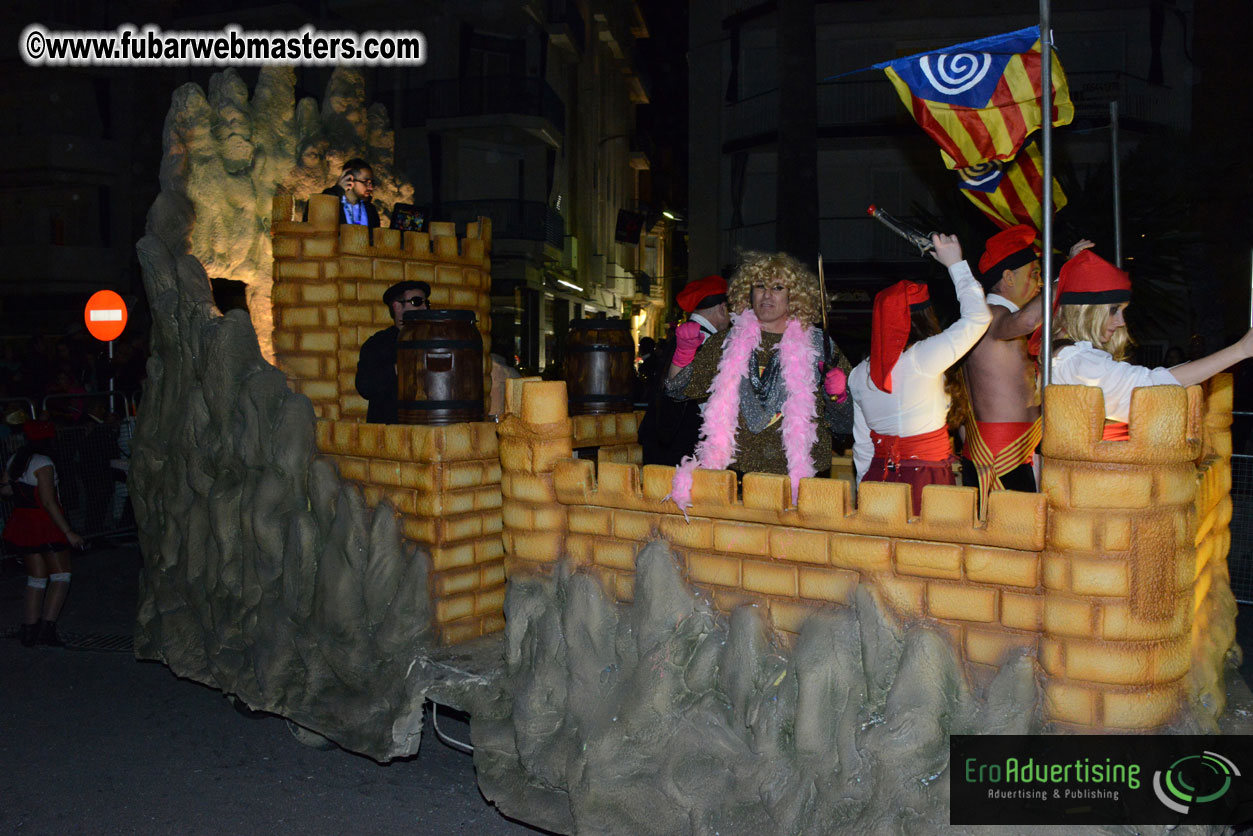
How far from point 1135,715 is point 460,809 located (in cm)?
289

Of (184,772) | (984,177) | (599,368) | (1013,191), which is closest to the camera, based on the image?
(984,177)

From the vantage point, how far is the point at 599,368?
17.0 feet

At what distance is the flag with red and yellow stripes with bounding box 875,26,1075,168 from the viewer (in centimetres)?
354

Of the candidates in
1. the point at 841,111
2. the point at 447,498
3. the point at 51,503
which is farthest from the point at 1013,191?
the point at 841,111

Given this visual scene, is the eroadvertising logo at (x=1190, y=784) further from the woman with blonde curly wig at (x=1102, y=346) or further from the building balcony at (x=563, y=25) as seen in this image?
the building balcony at (x=563, y=25)

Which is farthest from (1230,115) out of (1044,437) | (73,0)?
(73,0)

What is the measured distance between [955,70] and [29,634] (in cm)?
703

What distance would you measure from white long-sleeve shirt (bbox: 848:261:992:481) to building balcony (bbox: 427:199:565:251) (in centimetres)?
2201

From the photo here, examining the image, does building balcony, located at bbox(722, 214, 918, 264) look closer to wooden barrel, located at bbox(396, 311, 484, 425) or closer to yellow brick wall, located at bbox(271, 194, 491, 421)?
yellow brick wall, located at bbox(271, 194, 491, 421)

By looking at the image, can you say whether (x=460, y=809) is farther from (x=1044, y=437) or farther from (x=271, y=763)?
(x=1044, y=437)

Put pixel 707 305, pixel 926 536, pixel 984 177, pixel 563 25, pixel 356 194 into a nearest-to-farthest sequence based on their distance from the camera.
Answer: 1. pixel 926 536
2. pixel 984 177
3. pixel 707 305
4. pixel 356 194
5. pixel 563 25

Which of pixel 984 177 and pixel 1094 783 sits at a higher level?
pixel 984 177

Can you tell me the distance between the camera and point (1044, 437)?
9.48 ft

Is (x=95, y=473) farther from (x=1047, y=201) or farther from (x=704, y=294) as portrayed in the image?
(x=1047, y=201)
